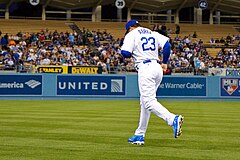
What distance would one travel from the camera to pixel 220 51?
4809 centimetres

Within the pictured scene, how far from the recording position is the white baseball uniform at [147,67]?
9.48m

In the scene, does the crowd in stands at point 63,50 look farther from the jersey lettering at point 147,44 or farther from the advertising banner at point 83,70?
the jersey lettering at point 147,44

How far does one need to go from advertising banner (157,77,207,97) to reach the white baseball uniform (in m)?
23.0

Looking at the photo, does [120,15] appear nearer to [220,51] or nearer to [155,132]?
[220,51]

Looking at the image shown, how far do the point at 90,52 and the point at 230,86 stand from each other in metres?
13.8

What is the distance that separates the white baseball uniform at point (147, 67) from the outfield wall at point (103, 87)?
2231cm

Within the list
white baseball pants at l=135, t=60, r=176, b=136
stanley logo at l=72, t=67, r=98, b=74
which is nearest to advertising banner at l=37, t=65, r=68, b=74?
stanley logo at l=72, t=67, r=98, b=74

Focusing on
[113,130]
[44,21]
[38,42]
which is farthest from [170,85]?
[44,21]

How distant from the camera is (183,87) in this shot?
33.2 m

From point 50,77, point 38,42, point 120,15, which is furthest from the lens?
point 120,15

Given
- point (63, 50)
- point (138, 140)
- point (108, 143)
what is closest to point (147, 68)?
point (138, 140)

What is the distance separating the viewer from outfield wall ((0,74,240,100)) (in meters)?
31.5

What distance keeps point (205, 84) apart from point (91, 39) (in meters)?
17.7

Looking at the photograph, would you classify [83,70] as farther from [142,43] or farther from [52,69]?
[142,43]
